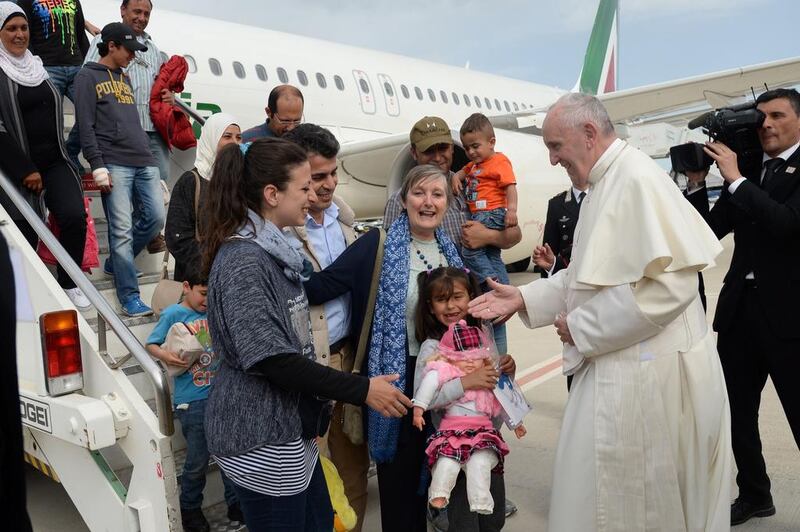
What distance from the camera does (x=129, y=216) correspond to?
13.3ft

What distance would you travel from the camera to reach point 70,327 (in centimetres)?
261

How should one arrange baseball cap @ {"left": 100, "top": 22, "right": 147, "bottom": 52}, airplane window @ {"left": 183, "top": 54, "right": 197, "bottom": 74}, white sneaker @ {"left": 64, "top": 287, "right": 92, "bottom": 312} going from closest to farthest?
white sneaker @ {"left": 64, "top": 287, "right": 92, "bottom": 312} < baseball cap @ {"left": 100, "top": 22, "right": 147, "bottom": 52} < airplane window @ {"left": 183, "top": 54, "right": 197, "bottom": 74}

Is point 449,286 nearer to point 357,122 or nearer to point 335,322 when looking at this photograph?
point 335,322

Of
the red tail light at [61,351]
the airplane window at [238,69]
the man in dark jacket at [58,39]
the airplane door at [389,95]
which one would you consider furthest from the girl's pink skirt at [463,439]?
the airplane door at [389,95]

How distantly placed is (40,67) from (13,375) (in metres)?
3.40

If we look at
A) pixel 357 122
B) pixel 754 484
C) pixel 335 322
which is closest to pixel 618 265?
A: pixel 335 322

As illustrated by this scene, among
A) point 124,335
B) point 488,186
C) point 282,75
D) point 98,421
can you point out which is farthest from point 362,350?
point 282,75

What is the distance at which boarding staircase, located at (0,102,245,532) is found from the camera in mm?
2350

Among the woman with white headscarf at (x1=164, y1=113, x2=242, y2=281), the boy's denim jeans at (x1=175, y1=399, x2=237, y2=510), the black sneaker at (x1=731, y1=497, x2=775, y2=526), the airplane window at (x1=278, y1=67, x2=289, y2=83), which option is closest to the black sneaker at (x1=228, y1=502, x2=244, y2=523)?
the boy's denim jeans at (x1=175, y1=399, x2=237, y2=510)

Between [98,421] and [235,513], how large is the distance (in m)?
0.94

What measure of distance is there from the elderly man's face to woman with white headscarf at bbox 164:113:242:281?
1.61 metres

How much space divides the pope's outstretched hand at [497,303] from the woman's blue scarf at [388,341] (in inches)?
11.6

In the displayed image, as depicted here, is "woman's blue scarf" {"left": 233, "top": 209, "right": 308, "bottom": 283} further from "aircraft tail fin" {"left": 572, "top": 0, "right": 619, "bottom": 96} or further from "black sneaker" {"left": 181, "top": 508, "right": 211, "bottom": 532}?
"aircraft tail fin" {"left": 572, "top": 0, "right": 619, "bottom": 96}

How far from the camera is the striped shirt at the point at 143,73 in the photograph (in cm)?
465
